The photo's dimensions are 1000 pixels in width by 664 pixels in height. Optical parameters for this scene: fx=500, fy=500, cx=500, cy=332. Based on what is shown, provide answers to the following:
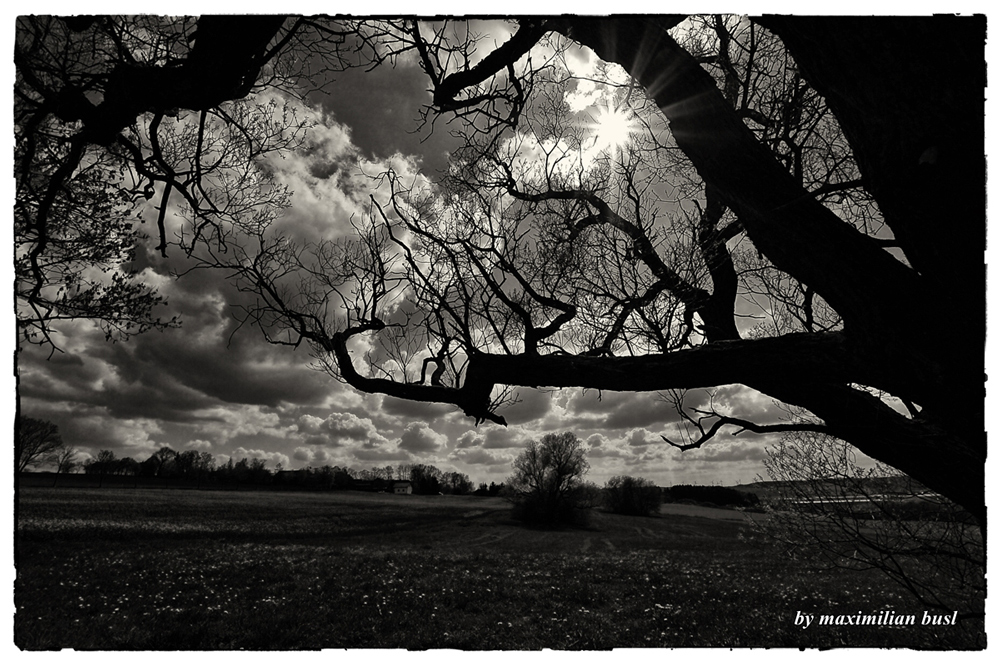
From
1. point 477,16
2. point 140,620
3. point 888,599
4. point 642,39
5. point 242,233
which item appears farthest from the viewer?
point 242,233

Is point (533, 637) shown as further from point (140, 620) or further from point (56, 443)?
point (56, 443)

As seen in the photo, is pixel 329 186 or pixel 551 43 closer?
pixel 551 43

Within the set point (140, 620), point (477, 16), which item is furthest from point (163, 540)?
point (477, 16)

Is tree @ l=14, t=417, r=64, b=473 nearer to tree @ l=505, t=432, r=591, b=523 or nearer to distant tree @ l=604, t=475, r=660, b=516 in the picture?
tree @ l=505, t=432, r=591, b=523

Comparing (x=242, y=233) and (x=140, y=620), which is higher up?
(x=242, y=233)

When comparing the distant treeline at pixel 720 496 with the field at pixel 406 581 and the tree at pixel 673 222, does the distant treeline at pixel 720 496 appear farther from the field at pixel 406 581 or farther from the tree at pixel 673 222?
the tree at pixel 673 222

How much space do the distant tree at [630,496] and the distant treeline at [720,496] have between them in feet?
3.04

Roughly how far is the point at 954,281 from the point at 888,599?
267 centimetres

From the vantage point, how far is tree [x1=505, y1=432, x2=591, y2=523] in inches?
193

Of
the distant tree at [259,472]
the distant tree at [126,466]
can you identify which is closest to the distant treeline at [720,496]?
the distant tree at [259,472]

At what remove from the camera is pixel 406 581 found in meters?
5.55

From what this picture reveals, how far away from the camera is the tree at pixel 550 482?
4906mm

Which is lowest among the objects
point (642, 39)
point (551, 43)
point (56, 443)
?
point (56, 443)

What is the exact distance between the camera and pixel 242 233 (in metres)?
3.83
